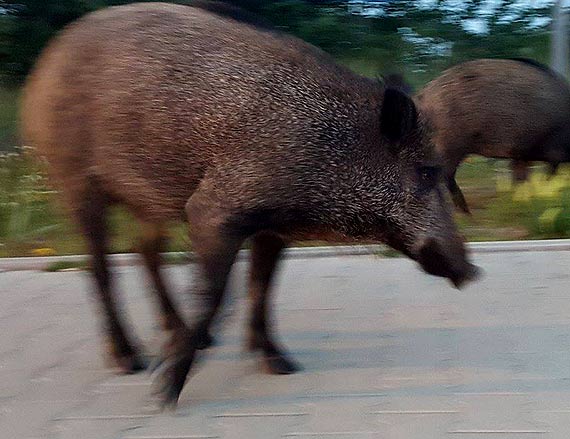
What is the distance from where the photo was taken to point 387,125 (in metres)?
3.24

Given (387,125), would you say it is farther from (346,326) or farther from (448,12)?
(448,12)

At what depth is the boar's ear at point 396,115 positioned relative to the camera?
321 cm

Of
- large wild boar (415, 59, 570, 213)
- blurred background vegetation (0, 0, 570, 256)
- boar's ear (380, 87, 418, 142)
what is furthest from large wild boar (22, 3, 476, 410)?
large wild boar (415, 59, 570, 213)

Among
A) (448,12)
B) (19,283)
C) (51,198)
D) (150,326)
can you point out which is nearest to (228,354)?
(150,326)

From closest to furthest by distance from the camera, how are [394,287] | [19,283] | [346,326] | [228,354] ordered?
1. [228,354]
2. [346,326]
3. [394,287]
4. [19,283]

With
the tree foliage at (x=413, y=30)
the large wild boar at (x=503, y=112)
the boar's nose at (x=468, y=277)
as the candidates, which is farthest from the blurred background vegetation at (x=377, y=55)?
the boar's nose at (x=468, y=277)

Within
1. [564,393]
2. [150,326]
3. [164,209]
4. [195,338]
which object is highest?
[164,209]

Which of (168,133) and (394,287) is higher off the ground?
(168,133)

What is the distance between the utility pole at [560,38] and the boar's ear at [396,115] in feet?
17.4

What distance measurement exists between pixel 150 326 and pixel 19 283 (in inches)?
52.9

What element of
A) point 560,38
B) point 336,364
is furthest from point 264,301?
point 560,38

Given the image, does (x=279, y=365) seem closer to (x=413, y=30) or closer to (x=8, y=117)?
(x=8, y=117)

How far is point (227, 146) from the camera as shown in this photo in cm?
315

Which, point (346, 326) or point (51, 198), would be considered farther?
point (51, 198)
